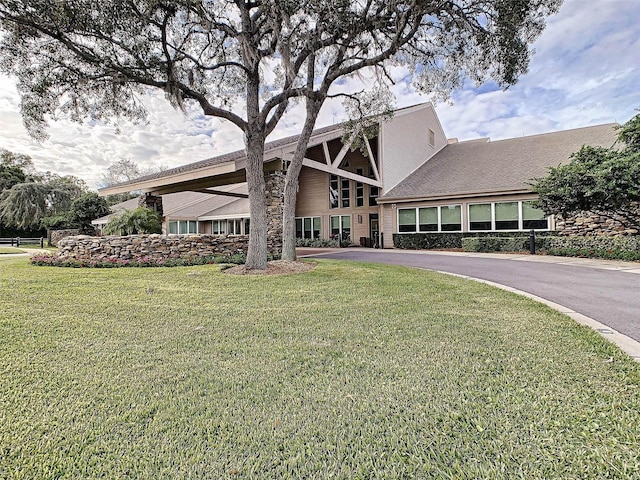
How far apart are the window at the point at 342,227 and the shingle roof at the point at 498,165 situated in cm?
379

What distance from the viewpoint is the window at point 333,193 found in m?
21.7

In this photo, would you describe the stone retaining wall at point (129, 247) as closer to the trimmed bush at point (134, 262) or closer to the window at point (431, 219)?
the trimmed bush at point (134, 262)

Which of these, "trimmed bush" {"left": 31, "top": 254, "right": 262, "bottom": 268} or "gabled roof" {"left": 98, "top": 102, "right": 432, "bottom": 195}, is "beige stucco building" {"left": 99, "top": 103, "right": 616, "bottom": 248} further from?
"trimmed bush" {"left": 31, "top": 254, "right": 262, "bottom": 268}

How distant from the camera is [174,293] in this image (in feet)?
20.1

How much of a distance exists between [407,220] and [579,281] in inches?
439

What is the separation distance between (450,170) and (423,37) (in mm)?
10421

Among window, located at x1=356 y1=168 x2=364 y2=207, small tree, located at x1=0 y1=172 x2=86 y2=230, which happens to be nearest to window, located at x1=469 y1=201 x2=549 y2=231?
window, located at x1=356 y1=168 x2=364 y2=207

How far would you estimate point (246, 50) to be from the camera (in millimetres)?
8453

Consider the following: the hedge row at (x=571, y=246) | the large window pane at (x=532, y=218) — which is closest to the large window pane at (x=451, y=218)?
the hedge row at (x=571, y=246)

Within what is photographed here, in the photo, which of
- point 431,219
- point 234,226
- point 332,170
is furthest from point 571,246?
point 234,226

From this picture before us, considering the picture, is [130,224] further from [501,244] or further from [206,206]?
[501,244]

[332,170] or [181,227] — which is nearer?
[332,170]

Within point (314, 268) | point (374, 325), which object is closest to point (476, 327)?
point (374, 325)

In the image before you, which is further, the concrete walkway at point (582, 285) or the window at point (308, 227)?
the window at point (308, 227)
